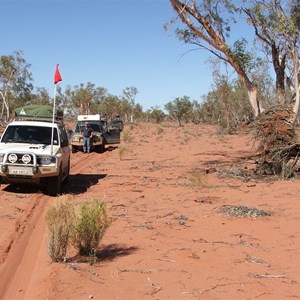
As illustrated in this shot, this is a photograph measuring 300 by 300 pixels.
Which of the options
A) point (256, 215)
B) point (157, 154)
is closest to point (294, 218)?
point (256, 215)

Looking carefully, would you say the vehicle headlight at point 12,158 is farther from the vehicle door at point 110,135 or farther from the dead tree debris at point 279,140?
the vehicle door at point 110,135

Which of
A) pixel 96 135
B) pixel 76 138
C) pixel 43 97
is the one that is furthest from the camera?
pixel 43 97

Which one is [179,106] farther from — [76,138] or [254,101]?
[254,101]

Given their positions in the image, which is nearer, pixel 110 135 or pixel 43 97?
pixel 110 135

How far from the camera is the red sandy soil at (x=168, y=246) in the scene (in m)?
4.93

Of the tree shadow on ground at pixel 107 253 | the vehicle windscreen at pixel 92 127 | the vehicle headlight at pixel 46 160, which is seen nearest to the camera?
the tree shadow on ground at pixel 107 253

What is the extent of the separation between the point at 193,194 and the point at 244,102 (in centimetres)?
4780

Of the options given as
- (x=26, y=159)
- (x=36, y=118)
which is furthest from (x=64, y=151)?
(x=36, y=118)

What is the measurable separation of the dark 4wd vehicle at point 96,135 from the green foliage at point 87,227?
1751cm

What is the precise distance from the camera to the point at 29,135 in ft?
37.2

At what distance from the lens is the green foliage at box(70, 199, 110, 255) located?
5.75 m

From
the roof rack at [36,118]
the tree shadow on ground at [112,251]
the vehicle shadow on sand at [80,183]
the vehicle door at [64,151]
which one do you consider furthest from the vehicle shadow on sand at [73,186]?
the tree shadow on ground at [112,251]

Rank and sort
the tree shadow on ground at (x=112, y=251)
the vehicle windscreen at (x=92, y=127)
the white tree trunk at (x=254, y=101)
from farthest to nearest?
the vehicle windscreen at (x=92, y=127), the white tree trunk at (x=254, y=101), the tree shadow on ground at (x=112, y=251)

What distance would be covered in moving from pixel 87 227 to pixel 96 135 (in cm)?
1798
